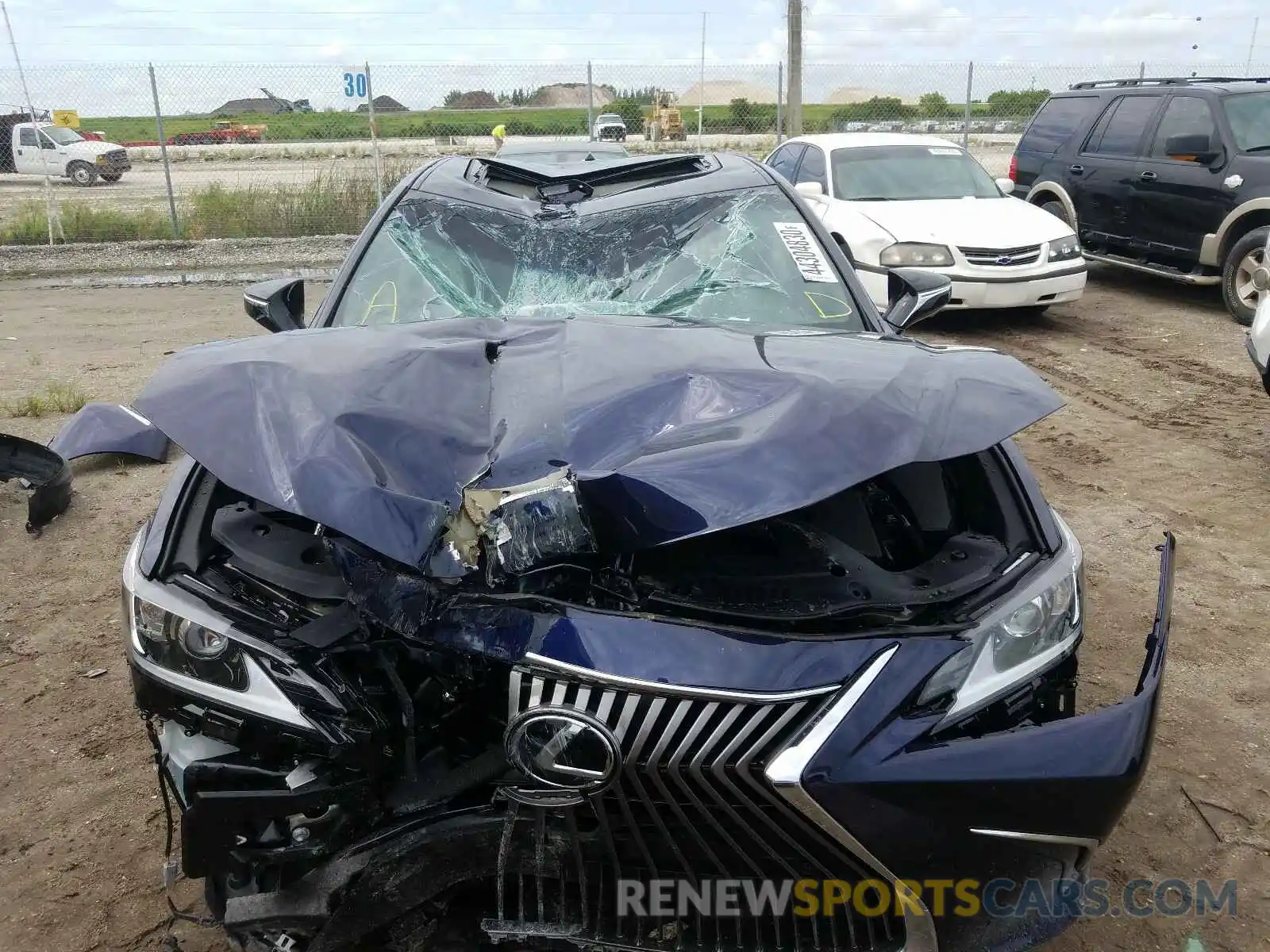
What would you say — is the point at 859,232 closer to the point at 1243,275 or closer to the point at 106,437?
the point at 1243,275

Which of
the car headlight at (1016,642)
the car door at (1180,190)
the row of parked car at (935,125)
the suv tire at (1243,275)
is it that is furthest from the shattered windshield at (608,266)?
the row of parked car at (935,125)

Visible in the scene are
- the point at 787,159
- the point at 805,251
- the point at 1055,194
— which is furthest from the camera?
the point at 1055,194

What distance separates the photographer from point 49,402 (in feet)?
21.8

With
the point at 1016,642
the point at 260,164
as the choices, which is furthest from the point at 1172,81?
the point at 260,164

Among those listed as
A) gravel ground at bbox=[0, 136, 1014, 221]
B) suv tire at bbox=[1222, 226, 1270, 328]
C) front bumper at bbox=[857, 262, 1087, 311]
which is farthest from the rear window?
gravel ground at bbox=[0, 136, 1014, 221]

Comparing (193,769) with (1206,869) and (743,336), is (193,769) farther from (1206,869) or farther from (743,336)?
(1206,869)

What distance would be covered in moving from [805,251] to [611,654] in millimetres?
2156

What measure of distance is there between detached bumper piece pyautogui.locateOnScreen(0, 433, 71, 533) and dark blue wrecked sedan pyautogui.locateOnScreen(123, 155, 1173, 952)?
9.72ft

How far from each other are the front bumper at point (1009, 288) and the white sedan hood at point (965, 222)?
0.88 feet

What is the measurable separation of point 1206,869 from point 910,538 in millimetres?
1147

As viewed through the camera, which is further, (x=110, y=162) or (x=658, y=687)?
(x=110, y=162)

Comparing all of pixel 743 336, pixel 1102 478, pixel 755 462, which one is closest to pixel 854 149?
pixel 1102 478

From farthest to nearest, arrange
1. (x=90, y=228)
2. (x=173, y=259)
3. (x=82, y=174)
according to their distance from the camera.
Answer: (x=82, y=174) → (x=90, y=228) → (x=173, y=259)

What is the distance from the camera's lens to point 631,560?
6.73 feet
